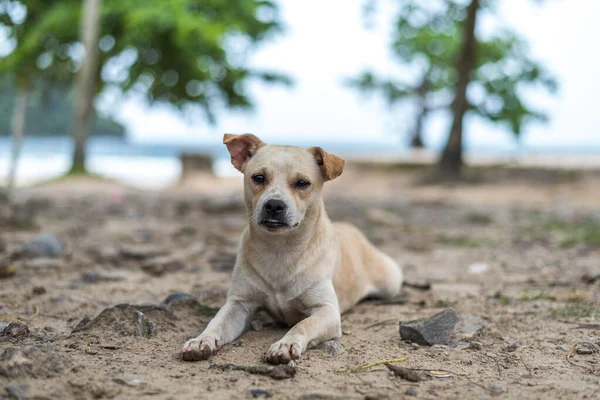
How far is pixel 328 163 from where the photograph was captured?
399 cm

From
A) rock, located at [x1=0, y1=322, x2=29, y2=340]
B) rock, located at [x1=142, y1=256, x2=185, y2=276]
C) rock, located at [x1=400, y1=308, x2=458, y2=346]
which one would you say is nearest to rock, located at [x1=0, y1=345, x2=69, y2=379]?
rock, located at [x1=0, y1=322, x2=29, y2=340]

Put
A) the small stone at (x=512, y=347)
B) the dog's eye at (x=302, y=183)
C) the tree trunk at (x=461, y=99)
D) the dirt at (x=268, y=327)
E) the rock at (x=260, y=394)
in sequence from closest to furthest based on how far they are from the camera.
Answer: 1. the rock at (x=260, y=394)
2. the dirt at (x=268, y=327)
3. the small stone at (x=512, y=347)
4. the dog's eye at (x=302, y=183)
5. the tree trunk at (x=461, y=99)

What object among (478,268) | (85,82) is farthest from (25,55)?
(478,268)

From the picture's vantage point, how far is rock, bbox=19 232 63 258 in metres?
5.99

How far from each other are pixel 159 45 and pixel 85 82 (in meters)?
2.67

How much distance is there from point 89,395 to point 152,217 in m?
7.07

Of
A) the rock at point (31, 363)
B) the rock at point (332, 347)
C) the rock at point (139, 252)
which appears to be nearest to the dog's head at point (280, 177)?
the rock at point (332, 347)

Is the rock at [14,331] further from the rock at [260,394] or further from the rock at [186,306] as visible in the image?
the rock at [260,394]

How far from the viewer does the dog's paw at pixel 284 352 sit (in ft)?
10.5

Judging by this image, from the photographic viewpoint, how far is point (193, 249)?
6.77m

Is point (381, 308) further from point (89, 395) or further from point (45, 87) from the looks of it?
point (45, 87)

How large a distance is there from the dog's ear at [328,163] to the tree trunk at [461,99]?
41.4 ft

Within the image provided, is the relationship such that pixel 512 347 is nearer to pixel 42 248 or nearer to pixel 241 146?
pixel 241 146

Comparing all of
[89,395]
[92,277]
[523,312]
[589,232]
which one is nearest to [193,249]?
[92,277]
